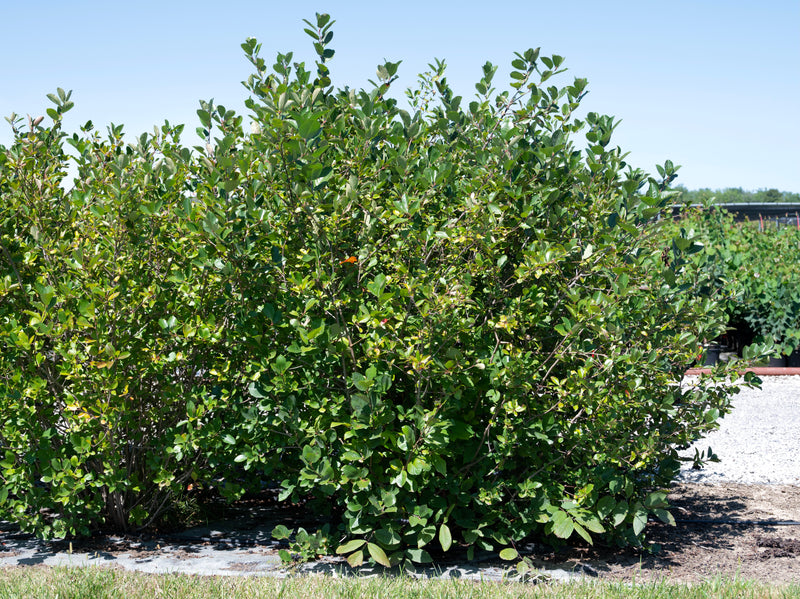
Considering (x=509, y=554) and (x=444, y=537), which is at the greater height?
(x=444, y=537)

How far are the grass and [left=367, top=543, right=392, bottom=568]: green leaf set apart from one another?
0.40 feet

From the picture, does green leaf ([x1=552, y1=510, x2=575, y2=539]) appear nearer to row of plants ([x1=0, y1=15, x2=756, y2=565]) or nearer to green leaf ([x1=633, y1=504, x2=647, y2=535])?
row of plants ([x1=0, y1=15, x2=756, y2=565])

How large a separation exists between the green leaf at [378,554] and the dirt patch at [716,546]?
2.80 feet

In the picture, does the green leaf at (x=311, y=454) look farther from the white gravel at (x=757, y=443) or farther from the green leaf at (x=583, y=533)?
the white gravel at (x=757, y=443)

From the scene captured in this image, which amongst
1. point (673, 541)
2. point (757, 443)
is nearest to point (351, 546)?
point (673, 541)

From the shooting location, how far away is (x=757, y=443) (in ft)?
22.5

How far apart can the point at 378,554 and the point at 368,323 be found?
111cm

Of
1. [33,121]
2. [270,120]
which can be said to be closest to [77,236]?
[33,121]

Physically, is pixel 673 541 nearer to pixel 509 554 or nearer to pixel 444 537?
pixel 509 554

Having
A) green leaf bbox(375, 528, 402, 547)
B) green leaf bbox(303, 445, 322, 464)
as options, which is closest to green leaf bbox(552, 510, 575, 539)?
green leaf bbox(375, 528, 402, 547)

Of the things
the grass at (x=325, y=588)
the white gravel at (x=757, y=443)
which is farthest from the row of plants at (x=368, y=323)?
the white gravel at (x=757, y=443)

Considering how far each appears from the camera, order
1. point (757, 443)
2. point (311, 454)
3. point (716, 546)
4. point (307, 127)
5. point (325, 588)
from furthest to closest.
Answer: point (757, 443), point (716, 546), point (311, 454), point (307, 127), point (325, 588)

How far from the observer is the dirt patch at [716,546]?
3686mm

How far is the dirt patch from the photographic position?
3.69 meters
